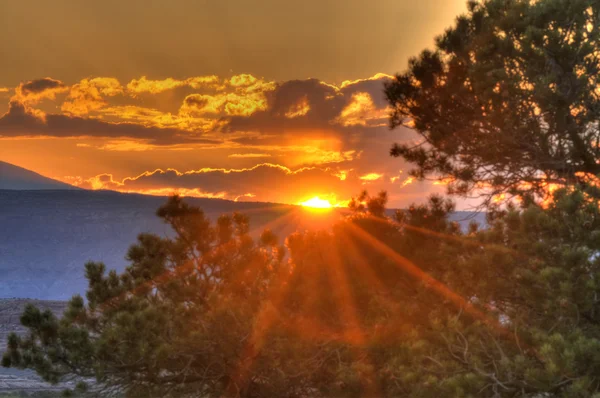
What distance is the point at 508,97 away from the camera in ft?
37.1

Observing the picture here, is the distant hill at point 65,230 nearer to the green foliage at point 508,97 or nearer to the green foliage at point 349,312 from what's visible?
the green foliage at point 508,97

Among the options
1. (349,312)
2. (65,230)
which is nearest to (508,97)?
(349,312)

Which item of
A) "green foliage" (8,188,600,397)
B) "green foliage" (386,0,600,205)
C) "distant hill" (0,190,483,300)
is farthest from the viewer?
"distant hill" (0,190,483,300)

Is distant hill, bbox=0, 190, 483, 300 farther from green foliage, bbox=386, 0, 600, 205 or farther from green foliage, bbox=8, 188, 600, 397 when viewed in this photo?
green foliage, bbox=8, 188, 600, 397

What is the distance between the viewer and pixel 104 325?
10383 millimetres

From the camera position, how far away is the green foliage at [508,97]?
34.8 ft

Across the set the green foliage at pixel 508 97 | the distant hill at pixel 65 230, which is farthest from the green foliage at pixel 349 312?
the distant hill at pixel 65 230

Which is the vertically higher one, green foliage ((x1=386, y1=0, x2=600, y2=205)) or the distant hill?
green foliage ((x1=386, y1=0, x2=600, y2=205))

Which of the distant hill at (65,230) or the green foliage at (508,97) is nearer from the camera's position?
the green foliage at (508,97)

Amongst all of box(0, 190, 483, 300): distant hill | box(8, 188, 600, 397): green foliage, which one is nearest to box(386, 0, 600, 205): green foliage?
box(8, 188, 600, 397): green foliage

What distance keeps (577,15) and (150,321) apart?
340 inches

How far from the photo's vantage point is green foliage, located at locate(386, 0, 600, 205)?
417 inches

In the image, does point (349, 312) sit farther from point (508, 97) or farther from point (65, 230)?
point (65, 230)

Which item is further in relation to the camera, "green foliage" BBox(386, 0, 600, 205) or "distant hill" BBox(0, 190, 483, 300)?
"distant hill" BBox(0, 190, 483, 300)
